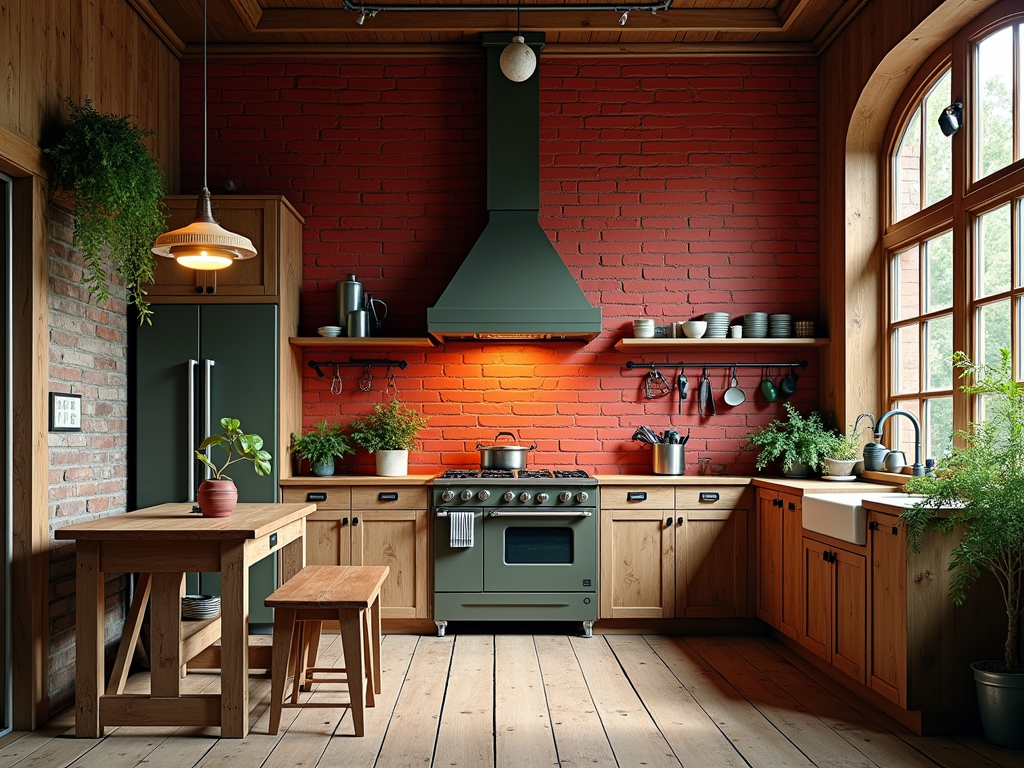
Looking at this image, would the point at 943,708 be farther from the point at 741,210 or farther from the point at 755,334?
the point at 741,210

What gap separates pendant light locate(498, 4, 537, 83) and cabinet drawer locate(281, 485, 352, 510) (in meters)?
2.51

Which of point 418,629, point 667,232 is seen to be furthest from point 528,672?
point 667,232

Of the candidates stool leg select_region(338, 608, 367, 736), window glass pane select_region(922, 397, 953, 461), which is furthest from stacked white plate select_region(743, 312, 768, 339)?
stool leg select_region(338, 608, 367, 736)

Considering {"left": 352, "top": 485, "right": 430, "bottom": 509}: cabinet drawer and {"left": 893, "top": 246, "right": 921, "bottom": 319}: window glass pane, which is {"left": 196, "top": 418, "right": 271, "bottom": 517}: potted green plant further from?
{"left": 893, "top": 246, "right": 921, "bottom": 319}: window glass pane

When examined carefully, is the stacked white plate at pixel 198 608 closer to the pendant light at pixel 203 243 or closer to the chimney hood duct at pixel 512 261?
the pendant light at pixel 203 243

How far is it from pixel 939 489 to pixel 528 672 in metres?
2.07

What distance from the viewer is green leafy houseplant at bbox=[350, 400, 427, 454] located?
5.33 meters

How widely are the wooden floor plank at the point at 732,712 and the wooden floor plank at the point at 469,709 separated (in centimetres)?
91

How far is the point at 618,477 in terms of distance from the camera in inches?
204

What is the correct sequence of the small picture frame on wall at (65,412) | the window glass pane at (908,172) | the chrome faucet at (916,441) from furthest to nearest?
the window glass pane at (908,172) → the chrome faucet at (916,441) → the small picture frame on wall at (65,412)

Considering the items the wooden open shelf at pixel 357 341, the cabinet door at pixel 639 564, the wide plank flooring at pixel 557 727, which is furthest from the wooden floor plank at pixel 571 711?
the wooden open shelf at pixel 357 341

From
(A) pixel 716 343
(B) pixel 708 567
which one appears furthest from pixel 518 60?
(B) pixel 708 567

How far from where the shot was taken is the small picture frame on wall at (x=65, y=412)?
372cm

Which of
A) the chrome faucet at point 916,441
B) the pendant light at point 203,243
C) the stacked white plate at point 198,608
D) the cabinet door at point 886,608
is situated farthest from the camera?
the chrome faucet at point 916,441
